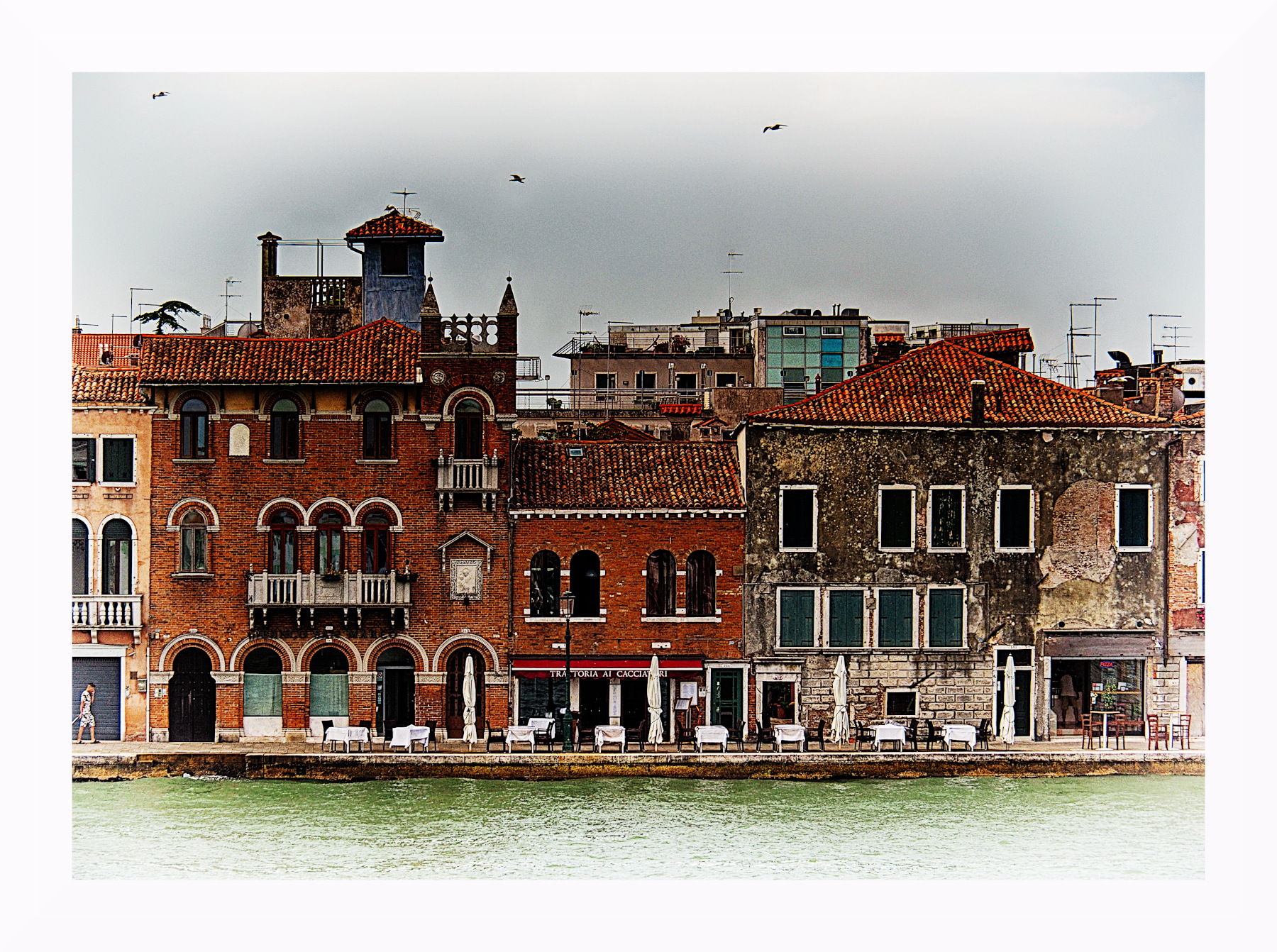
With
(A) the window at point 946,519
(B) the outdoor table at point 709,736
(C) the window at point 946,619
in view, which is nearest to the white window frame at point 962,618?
(C) the window at point 946,619

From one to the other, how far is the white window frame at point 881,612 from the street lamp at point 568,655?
3.88 metres

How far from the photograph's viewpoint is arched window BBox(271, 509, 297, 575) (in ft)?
80.7

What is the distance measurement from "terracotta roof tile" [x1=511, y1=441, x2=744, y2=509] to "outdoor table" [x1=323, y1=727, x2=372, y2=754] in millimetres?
3437

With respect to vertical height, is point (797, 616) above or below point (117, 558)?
below

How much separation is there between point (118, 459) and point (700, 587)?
7595mm

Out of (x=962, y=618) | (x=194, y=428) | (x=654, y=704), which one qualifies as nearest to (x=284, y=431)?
(x=194, y=428)

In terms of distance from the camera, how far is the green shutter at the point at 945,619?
2488cm

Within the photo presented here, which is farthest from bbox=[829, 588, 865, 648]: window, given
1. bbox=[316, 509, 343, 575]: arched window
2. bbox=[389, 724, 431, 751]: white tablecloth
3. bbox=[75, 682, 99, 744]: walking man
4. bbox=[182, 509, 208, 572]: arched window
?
bbox=[75, 682, 99, 744]: walking man

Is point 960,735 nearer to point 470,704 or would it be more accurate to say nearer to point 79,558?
point 470,704

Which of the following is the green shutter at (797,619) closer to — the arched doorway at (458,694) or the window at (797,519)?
the window at (797,519)

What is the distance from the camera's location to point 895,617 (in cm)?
2491

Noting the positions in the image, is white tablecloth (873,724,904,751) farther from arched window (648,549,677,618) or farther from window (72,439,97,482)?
window (72,439,97,482)

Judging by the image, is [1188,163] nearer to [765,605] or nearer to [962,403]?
[962,403]
